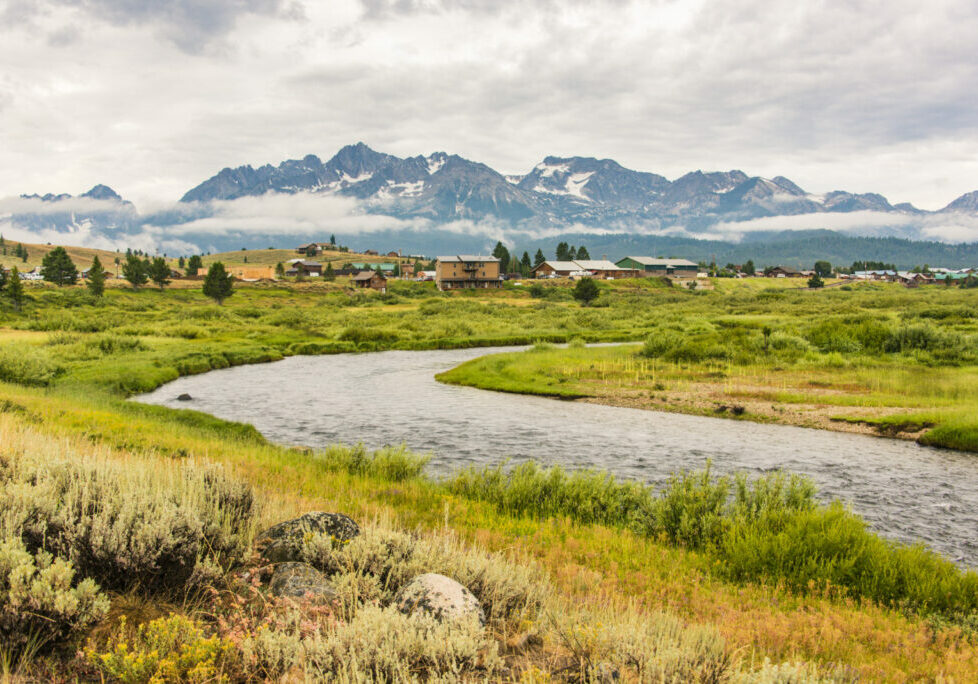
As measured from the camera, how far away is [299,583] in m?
6.91

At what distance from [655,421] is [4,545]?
84.7ft

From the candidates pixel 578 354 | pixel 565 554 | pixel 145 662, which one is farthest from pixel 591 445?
pixel 578 354

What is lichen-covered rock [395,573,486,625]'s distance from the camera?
6.14 metres

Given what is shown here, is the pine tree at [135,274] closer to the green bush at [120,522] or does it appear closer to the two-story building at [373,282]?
the two-story building at [373,282]

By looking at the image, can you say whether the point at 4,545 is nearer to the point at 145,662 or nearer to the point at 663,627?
the point at 145,662

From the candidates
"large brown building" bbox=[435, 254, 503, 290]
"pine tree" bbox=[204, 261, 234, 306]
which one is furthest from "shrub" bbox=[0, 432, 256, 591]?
"large brown building" bbox=[435, 254, 503, 290]

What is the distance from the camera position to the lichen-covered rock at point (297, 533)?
772cm

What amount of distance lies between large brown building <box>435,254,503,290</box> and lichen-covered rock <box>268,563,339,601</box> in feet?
486

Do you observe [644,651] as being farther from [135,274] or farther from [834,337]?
[135,274]

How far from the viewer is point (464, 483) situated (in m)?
15.2

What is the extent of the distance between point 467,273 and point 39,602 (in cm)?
15535

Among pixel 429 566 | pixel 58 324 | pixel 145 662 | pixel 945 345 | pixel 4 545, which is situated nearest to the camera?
pixel 145 662

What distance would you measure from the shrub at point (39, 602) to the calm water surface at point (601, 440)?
1327cm

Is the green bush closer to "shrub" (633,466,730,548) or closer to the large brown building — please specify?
"shrub" (633,466,730,548)
